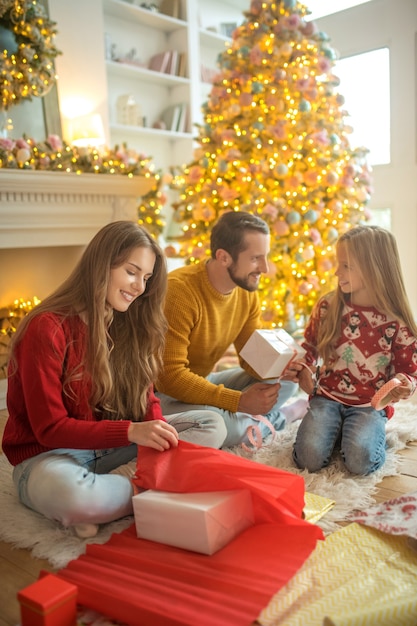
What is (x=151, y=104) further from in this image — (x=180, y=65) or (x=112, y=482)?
(x=112, y=482)

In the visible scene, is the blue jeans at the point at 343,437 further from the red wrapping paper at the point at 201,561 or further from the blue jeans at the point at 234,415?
the red wrapping paper at the point at 201,561

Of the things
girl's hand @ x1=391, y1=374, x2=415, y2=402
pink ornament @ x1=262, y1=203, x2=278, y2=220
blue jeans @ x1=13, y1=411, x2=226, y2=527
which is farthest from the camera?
pink ornament @ x1=262, y1=203, x2=278, y2=220

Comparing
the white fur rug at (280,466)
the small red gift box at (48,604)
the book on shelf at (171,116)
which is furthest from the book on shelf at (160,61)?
the small red gift box at (48,604)

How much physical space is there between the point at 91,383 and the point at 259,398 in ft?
1.97

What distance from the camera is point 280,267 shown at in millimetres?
3295

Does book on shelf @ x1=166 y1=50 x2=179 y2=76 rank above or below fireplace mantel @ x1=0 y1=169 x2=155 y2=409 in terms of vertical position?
above

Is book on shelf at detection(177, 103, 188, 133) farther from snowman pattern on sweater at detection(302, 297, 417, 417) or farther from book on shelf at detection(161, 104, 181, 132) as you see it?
snowman pattern on sweater at detection(302, 297, 417, 417)

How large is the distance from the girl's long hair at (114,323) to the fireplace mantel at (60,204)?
4.84ft

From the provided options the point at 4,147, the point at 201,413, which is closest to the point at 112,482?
the point at 201,413

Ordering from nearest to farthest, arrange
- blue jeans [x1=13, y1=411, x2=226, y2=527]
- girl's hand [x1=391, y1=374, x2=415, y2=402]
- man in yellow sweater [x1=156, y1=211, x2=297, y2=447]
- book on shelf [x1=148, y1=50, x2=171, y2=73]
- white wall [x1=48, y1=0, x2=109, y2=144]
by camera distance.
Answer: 1. blue jeans [x1=13, y1=411, x2=226, y2=527]
2. girl's hand [x1=391, y1=374, x2=415, y2=402]
3. man in yellow sweater [x1=156, y1=211, x2=297, y2=447]
4. white wall [x1=48, y1=0, x2=109, y2=144]
5. book on shelf [x1=148, y1=50, x2=171, y2=73]

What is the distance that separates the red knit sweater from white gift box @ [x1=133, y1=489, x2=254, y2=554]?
205 millimetres

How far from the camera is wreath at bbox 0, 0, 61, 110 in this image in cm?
304

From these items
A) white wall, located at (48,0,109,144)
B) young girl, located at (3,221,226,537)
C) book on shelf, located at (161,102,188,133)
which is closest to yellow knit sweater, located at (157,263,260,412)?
young girl, located at (3,221,226,537)

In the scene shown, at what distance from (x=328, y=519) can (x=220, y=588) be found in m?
0.45
